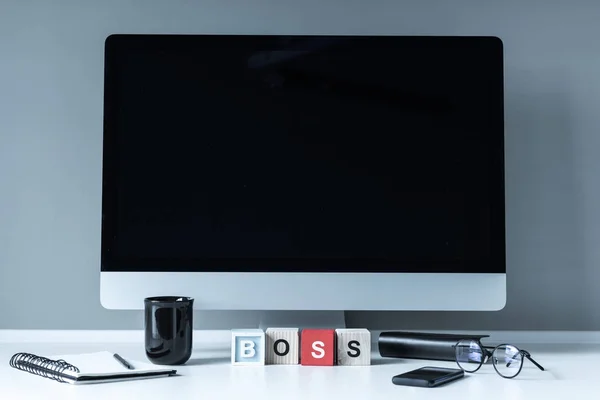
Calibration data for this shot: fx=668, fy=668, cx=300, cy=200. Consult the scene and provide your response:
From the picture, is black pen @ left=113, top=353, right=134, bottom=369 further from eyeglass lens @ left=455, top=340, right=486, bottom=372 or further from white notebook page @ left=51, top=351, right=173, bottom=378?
eyeglass lens @ left=455, top=340, right=486, bottom=372

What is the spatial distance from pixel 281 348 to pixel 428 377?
314 millimetres

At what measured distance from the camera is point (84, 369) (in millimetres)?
1161

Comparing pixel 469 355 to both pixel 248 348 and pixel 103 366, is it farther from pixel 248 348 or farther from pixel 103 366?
pixel 103 366

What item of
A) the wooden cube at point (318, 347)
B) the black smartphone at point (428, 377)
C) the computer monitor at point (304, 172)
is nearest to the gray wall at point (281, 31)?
the computer monitor at point (304, 172)

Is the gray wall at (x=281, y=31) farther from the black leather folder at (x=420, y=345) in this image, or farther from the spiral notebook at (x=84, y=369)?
the spiral notebook at (x=84, y=369)

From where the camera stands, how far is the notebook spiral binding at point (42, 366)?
1142 mm

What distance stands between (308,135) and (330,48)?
0.20 meters

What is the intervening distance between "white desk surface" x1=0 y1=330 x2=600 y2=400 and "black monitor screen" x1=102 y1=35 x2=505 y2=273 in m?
0.22

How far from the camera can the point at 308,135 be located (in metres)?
1.44

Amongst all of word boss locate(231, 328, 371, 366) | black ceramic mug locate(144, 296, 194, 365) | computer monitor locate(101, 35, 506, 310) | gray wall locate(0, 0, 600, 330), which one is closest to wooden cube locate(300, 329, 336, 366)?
word boss locate(231, 328, 371, 366)

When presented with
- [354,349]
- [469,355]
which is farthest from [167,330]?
[469,355]

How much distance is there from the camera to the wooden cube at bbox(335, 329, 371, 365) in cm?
130

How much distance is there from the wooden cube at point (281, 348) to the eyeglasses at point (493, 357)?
1.03 feet

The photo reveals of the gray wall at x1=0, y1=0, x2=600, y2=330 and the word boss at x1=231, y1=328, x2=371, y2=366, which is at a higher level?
the gray wall at x1=0, y1=0, x2=600, y2=330
